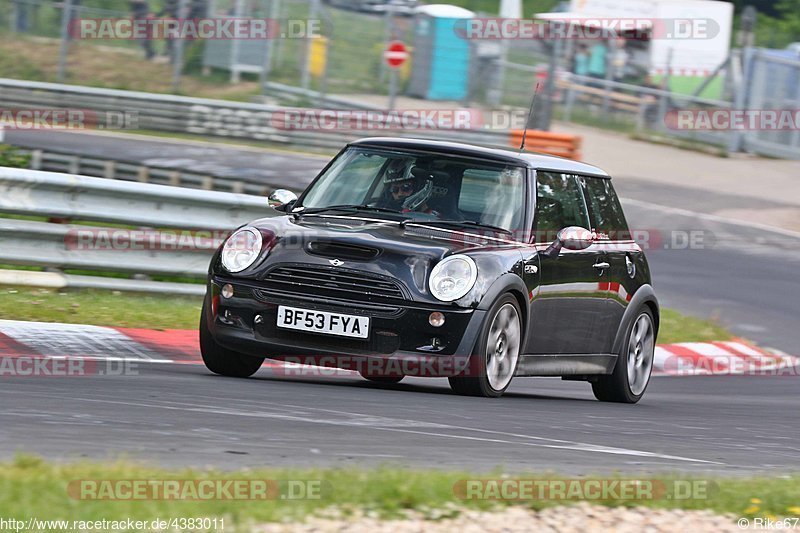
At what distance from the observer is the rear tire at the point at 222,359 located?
823cm

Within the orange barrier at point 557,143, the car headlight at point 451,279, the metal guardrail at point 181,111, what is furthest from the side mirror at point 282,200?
the metal guardrail at point 181,111

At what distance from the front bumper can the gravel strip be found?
8.69 feet

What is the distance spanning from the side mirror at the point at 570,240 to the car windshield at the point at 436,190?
0.29 meters

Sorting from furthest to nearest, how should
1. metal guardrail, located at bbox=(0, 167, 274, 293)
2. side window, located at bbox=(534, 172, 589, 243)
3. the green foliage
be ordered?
the green foliage
metal guardrail, located at bbox=(0, 167, 274, 293)
side window, located at bbox=(534, 172, 589, 243)

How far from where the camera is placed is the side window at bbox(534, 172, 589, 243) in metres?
8.72

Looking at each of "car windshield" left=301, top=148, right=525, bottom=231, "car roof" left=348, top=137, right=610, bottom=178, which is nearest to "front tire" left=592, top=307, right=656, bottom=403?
"car roof" left=348, top=137, right=610, bottom=178

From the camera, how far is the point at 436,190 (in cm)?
850

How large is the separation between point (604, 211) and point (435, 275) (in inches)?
91.0

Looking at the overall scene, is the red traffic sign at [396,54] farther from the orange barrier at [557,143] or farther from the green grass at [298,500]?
the green grass at [298,500]

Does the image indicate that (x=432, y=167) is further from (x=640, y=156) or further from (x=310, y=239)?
(x=640, y=156)

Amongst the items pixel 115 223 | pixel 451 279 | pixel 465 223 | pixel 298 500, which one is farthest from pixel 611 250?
pixel 298 500

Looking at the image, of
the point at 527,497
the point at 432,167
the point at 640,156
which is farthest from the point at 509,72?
the point at 527,497

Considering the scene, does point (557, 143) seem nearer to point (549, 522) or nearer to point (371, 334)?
point (371, 334)

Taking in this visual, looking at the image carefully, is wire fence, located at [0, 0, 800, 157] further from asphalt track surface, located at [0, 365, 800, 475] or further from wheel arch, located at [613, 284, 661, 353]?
asphalt track surface, located at [0, 365, 800, 475]
